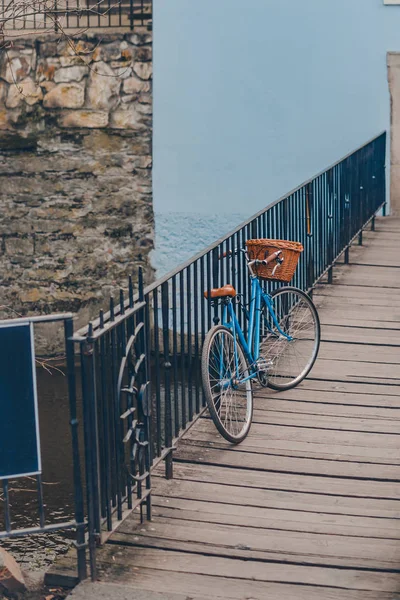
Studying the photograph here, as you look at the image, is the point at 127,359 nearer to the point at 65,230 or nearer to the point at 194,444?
the point at 194,444

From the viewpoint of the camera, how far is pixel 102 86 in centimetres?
1335

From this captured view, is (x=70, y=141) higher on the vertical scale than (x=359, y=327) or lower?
higher

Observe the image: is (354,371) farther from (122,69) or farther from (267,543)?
(122,69)

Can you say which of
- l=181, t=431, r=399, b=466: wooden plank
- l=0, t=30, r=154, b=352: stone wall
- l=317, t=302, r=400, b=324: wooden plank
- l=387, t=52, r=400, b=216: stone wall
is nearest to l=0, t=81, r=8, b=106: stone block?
l=0, t=30, r=154, b=352: stone wall

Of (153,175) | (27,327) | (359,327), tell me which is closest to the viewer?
(27,327)

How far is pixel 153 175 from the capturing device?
1334cm

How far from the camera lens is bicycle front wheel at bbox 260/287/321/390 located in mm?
6734

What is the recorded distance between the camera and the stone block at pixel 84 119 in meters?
13.4

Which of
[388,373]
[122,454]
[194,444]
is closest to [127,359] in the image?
[122,454]

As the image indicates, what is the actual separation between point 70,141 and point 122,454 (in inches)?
370

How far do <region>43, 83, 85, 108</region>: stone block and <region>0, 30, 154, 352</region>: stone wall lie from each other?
1 centimetres

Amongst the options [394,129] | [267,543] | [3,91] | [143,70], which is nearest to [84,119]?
[143,70]

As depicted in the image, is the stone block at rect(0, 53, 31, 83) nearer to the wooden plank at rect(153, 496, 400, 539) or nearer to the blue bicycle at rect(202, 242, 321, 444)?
the blue bicycle at rect(202, 242, 321, 444)

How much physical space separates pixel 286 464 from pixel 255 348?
0.94 metres
